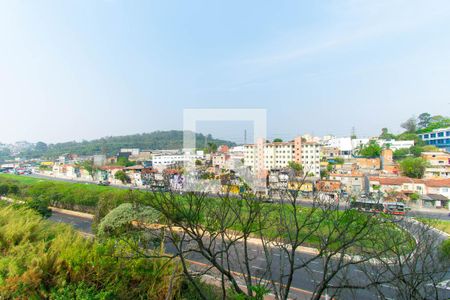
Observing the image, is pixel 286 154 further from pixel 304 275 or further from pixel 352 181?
pixel 304 275

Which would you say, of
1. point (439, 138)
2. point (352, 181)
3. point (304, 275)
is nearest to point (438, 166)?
point (352, 181)

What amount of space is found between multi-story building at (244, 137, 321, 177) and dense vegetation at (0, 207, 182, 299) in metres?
10.2

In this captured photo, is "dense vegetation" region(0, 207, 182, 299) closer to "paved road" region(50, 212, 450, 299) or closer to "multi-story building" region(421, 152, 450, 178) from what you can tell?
"paved road" region(50, 212, 450, 299)

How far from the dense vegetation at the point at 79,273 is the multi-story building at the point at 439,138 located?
25103mm

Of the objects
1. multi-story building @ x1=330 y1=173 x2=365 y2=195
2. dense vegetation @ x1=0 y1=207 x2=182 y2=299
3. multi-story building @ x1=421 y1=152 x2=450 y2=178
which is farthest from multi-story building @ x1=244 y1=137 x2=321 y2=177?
dense vegetation @ x1=0 y1=207 x2=182 y2=299

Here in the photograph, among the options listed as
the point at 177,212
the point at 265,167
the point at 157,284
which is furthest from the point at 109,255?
the point at 265,167

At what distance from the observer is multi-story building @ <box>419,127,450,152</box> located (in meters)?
20.3

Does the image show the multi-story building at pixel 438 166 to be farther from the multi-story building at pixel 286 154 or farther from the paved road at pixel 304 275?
the paved road at pixel 304 275

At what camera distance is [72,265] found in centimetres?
188

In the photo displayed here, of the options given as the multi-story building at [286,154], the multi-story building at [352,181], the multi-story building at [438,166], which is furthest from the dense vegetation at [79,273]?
the multi-story building at [438,166]

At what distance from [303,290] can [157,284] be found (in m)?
3.20

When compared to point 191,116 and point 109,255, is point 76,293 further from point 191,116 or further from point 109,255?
point 191,116

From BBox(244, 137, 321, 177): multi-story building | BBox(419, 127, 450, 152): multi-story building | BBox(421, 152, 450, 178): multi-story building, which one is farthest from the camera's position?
BBox(419, 127, 450, 152): multi-story building

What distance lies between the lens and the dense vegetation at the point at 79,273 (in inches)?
66.7
